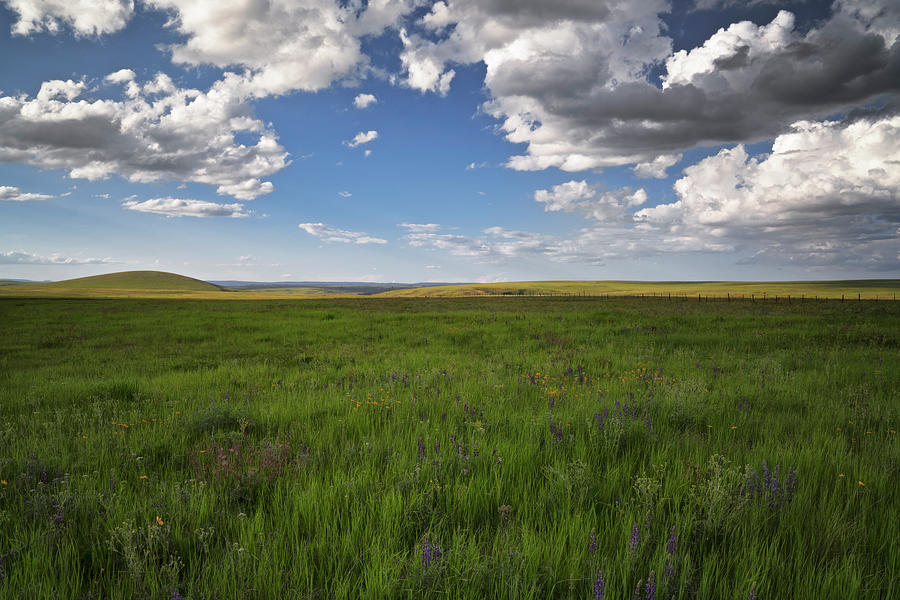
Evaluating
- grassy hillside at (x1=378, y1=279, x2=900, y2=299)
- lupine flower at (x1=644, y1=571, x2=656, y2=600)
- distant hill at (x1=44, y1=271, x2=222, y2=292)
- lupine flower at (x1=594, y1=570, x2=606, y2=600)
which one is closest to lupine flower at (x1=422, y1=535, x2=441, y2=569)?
lupine flower at (x1=594, y1=570, x2=606, y2=600)

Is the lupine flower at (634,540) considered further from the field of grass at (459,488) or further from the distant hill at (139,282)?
the distant hill at (139,282)

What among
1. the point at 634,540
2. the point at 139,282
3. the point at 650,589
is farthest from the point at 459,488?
the point at 139,282

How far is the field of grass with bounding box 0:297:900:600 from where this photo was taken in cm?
226

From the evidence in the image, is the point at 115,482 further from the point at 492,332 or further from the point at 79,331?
the point at 79,331

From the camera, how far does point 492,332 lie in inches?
652

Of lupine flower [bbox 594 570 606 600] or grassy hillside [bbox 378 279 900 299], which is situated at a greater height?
grassy hillside [bbox 378 279 900 299]

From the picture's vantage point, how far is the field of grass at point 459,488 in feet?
7.41

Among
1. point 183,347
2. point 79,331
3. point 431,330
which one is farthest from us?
point 79,331

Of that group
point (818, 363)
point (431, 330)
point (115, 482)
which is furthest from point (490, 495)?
point (431, 330)

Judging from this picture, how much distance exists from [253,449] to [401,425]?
5.56 feet

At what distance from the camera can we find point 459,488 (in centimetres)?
315

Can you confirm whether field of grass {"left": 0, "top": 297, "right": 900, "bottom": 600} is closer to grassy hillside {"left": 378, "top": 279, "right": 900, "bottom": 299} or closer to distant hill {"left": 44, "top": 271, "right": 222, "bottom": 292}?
grassy hillside {"left": 378, "top": 279, "right": 900, "bottom": 299}

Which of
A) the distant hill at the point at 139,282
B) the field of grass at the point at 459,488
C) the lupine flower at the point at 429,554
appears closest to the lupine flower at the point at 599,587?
the field of grass at the point at 459,488

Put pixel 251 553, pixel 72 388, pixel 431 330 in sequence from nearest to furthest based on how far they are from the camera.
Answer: pixel 251 553 → pixel 72 388 → pixel 431 330
